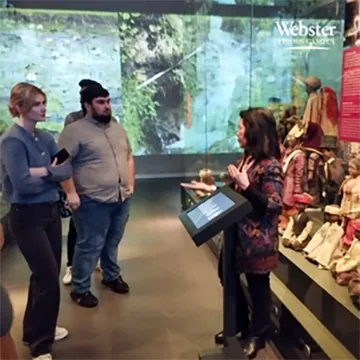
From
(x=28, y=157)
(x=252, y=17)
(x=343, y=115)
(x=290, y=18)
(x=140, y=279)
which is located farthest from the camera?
(x=252, y=17)

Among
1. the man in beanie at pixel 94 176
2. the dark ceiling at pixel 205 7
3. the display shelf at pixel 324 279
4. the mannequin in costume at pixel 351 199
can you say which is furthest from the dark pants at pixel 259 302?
the dark ceiling at pixel 205 7

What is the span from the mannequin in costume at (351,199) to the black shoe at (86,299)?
5.58ft

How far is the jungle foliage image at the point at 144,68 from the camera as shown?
575cm

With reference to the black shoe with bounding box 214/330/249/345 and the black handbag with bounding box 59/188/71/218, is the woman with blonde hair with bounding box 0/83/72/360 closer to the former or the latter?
the black handbag with bounding box 59/188/71/218

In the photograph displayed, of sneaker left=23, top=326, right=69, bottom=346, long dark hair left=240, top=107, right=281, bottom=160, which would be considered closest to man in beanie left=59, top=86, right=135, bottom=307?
sneaker left=23, top=326, right=69, bottom=346

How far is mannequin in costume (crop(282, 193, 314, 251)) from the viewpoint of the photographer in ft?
9.52

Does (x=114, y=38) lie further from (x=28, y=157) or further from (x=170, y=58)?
(x=28, y=157)

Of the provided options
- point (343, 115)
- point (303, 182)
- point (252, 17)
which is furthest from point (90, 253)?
point (252, 17)

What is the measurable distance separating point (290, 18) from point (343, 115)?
195cm

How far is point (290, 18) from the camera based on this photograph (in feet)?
14.3

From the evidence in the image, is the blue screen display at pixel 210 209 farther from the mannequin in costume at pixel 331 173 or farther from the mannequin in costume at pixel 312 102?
the mannequin in costume at pixel 312 102

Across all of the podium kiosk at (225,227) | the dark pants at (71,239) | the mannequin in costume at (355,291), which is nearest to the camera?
the podium kiosk at (225,227)

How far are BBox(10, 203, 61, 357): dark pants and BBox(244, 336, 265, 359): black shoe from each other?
1041 mm

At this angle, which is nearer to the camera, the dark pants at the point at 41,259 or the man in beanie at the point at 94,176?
the dark pants at the point at 41,259
